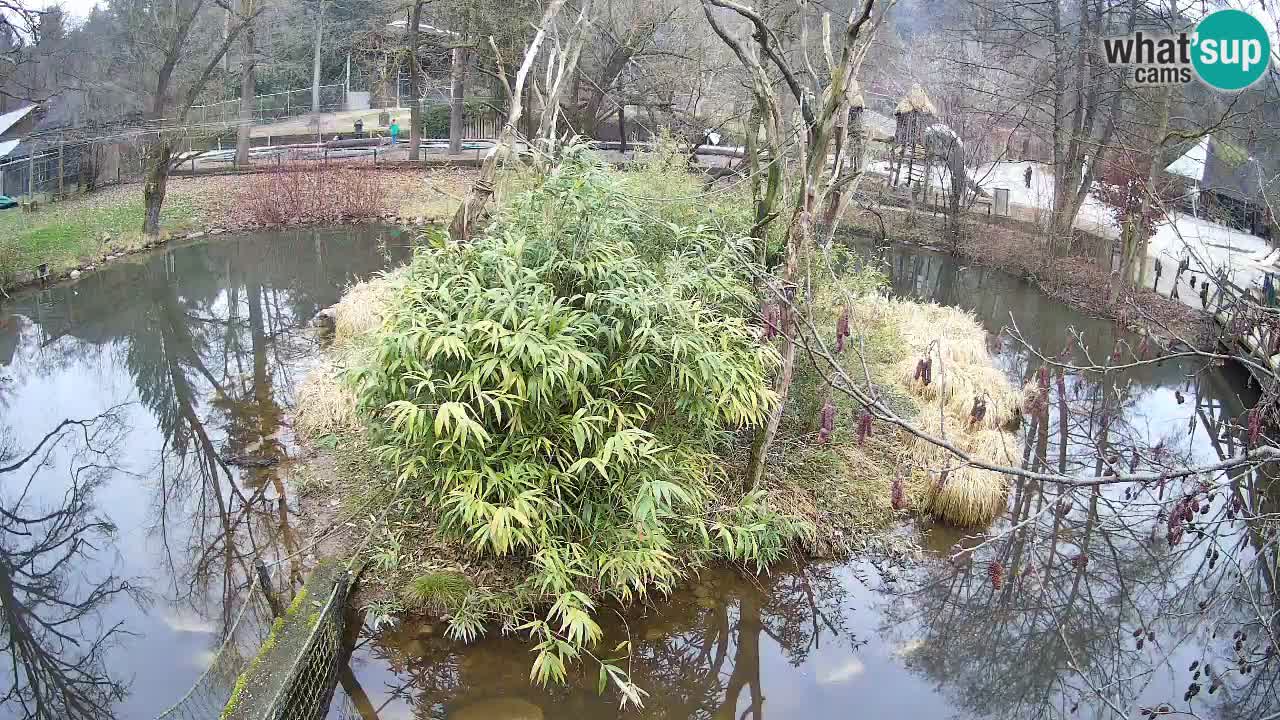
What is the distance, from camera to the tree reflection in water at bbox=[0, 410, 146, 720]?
5.16 metres

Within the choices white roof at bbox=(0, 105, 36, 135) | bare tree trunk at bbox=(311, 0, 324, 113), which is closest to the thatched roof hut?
bare tree trunk at bbox=(311, 0, 324, 113)

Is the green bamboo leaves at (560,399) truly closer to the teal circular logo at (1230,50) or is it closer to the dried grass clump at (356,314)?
the dried grass clump at (356,314)

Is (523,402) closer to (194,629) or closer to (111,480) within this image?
(194,629)

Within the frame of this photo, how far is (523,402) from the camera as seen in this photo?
5234 mm

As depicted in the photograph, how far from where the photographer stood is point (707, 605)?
5957 millimetres

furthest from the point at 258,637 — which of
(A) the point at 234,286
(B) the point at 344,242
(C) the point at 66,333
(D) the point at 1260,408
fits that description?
(B) the point at 344,242

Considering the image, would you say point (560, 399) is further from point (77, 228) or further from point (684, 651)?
point (77, 228)

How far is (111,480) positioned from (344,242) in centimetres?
913

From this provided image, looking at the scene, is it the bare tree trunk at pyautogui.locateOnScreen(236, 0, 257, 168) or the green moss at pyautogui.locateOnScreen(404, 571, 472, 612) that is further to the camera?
the bare tree trunk at pyautogui.locateOnScreen(236, 0, 257, 168)

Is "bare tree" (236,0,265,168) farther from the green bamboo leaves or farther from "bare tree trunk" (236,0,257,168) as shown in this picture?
the green bamboo leaves

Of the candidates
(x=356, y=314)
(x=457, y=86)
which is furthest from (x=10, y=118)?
(x=356, y=314)

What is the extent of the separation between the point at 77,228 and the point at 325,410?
889cm

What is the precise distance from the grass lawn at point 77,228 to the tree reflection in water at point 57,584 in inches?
218

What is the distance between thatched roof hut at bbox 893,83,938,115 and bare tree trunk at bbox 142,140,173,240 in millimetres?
13925
